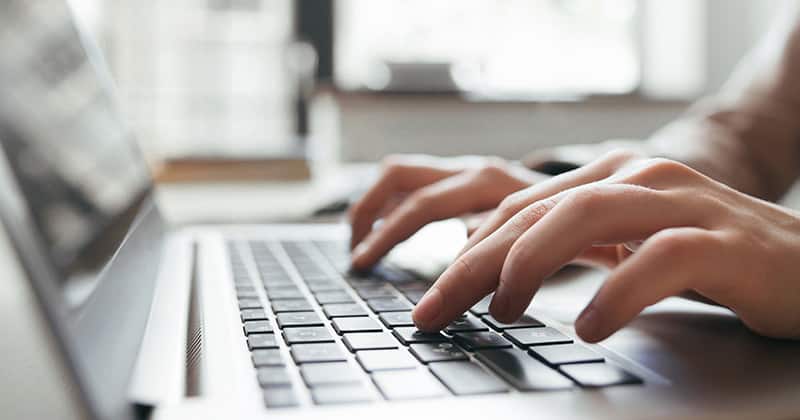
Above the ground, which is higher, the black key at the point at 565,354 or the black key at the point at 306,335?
the black key at the point at 565,354

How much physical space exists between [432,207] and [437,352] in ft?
0.95

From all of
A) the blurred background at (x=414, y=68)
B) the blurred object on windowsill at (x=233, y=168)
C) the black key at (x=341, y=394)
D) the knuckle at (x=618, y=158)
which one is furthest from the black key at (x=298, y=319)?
the blurred background at (x=414, y=68)

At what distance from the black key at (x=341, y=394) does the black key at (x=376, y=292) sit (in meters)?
0.19

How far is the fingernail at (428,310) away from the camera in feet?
1.14

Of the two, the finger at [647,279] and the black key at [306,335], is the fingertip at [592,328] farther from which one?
the black key at [306,335]

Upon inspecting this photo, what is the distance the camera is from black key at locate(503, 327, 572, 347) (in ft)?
1.08

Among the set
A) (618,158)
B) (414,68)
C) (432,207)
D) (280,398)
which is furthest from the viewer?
(414,68)

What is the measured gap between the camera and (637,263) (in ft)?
0.98

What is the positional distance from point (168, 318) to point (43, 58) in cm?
16

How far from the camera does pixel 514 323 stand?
366 millimetres

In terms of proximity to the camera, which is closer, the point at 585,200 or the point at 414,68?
the point at 585,200

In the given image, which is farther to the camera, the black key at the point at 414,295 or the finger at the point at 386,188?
the finger at the point at 386,188

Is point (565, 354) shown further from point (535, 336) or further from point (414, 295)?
point (414, 295)

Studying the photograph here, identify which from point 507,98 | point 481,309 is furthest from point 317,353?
point 507,98
